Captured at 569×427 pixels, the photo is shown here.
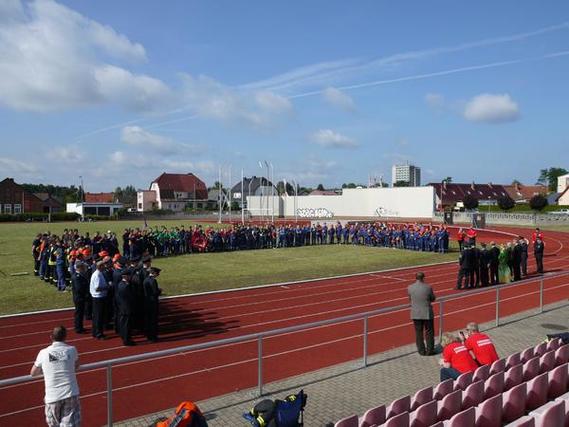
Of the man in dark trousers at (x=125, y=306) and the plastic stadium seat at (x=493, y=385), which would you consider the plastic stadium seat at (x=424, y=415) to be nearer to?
the plastic stadium seat at (x=493, y=385)

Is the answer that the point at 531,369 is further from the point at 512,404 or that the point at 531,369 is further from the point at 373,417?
the point at 373,417

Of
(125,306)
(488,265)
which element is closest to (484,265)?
(488,265)

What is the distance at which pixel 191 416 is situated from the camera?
493 cm

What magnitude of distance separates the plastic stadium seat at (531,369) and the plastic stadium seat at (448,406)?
1.66 metres

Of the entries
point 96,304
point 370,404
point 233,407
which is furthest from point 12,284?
point 370,404

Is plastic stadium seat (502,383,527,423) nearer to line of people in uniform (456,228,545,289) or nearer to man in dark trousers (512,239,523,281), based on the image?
line of people in uniform (456,228,545,289)

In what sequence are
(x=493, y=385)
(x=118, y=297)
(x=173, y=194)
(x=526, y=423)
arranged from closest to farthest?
1. (x=526, y=423)
2. (x=493, y=385)
3. (x=118, y=297)
4. (x=173, y=194)

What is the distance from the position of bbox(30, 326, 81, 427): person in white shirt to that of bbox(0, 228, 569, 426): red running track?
0.28 m

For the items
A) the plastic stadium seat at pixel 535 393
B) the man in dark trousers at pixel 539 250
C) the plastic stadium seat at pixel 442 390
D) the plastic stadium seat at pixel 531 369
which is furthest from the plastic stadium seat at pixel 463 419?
the man in dark trousers at pixel 539 250

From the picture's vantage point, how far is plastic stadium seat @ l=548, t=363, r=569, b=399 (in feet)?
19.7

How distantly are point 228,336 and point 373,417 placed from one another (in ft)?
22.7

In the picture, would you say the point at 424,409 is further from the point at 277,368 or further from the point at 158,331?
the point at 158,331

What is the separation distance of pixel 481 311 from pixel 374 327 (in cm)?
367

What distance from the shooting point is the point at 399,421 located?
4.53m
